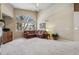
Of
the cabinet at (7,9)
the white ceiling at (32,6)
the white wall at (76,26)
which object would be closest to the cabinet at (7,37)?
the cabinet at (7,9)

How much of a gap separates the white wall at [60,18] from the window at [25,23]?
24 centimetres

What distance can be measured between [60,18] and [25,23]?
3.33ft

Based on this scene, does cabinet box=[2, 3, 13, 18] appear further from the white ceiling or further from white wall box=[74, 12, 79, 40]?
white wall box=[74, 12, 79, 40]

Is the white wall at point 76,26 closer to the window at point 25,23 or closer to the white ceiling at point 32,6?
the white ceiling at point 32,6

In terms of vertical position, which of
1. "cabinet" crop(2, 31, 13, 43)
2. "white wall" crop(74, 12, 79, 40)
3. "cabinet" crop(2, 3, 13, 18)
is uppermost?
"cabinet" crop(2, 3, 13, 18)

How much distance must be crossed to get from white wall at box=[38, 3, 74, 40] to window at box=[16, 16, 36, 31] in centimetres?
24

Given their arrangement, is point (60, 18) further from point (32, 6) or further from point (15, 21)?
point (15, 21)

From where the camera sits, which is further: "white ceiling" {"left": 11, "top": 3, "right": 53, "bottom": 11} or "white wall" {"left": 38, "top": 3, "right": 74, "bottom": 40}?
"white wall" {"left": 38, "top": 3, "right": 74, "bottom": 40}

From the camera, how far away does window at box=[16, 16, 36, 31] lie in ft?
12.8

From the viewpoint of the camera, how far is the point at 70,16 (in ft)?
12.6

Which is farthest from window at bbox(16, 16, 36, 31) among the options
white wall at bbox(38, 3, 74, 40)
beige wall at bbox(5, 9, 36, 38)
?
white wall at bbox(38, 3, 74, 40)
